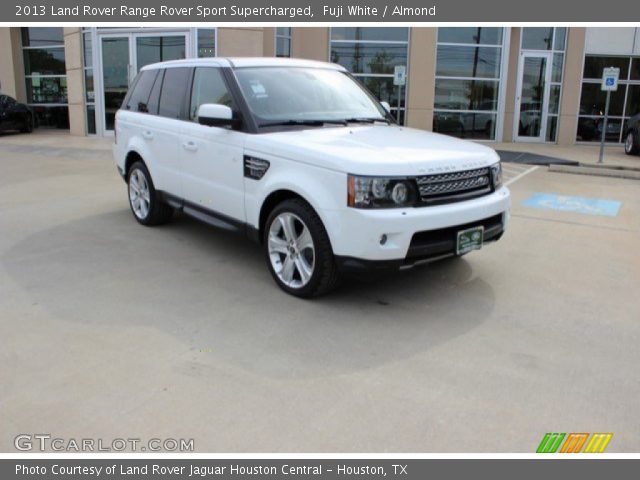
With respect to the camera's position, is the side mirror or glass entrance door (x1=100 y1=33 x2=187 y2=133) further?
glass entrance door (x1=100 y1=33 x2=187 y2=133)

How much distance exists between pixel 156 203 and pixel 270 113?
220cm

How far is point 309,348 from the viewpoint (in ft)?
12.7

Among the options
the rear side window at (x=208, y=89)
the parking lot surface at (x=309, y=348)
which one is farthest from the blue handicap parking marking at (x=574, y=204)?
the rear side window at (x=208, y=89)

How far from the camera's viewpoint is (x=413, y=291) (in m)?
4.89

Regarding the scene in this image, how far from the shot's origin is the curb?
12258 millimetres

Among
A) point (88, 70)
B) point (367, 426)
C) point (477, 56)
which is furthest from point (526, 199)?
point (88, 70)

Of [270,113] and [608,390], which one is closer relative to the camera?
[608,390]

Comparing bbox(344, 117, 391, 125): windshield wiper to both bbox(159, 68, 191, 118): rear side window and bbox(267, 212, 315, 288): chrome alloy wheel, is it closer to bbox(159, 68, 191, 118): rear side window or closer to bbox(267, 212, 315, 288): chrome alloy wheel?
bbox(267, 212, 315, 288): chrome alloy wheel

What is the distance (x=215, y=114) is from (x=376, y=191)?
1.62 metres

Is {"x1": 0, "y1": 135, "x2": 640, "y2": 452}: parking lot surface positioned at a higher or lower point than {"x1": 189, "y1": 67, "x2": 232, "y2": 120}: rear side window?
lower

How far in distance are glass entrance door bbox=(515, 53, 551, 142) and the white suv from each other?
564 inches

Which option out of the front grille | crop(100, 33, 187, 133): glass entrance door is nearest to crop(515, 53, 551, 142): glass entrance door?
crop(100, 33, 187, 133): glass entrance door
